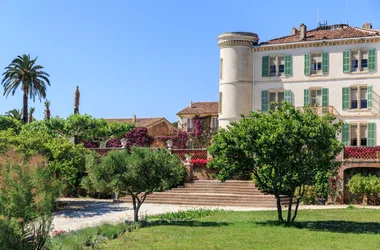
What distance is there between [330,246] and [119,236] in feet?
24.0

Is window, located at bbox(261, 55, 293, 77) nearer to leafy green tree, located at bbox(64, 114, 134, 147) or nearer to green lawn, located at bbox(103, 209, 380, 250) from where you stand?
leafy green tree, located at bbox(64, 114, 134, 147)

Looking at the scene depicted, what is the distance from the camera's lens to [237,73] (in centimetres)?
4809

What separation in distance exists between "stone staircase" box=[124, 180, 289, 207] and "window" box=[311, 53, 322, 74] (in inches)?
506

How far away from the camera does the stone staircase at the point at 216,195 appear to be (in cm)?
3578

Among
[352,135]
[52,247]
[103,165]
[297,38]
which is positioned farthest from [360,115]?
[52,247]

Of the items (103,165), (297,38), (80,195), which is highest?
(297,38)

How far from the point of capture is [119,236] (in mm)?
20688

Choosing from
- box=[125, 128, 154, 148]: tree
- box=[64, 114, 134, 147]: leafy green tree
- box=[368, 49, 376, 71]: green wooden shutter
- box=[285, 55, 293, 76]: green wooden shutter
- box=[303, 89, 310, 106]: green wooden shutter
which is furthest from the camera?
box=[125, 128, 154, 148]: tree

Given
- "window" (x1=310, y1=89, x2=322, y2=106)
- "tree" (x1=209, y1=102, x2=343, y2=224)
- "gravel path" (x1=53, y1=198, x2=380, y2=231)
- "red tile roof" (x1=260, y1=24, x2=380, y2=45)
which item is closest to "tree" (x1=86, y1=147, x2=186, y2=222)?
"gravel path" (x1=53, y1=198, x2=380, y2=231)

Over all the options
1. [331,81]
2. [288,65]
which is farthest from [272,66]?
[331,81]

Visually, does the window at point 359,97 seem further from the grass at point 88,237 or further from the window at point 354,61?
the grass at point 88,237

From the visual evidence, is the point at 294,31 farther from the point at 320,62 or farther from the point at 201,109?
the point at 201,109

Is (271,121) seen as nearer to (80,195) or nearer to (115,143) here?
(80,195)

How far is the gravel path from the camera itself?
2720 centimetres
